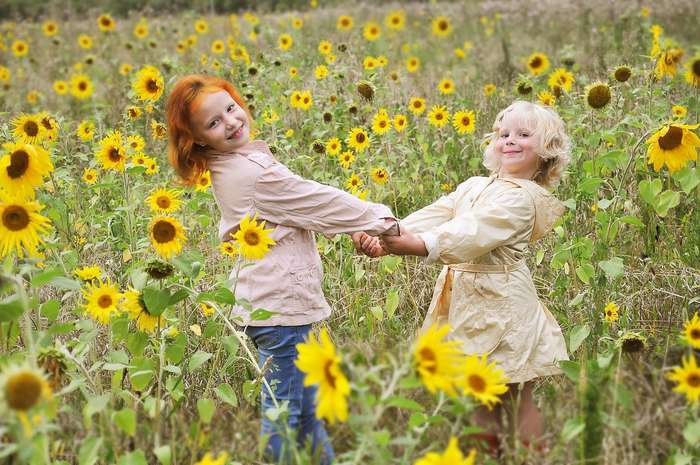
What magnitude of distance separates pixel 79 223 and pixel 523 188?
77.9 inches

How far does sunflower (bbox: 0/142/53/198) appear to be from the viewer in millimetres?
2086

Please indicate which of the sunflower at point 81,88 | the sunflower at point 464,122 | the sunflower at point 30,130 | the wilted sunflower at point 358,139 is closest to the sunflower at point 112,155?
the sunflower at point 30,130

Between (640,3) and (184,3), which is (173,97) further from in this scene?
(184,3)

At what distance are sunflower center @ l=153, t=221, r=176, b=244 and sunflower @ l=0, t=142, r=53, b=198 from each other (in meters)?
0.36

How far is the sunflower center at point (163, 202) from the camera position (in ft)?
8.18

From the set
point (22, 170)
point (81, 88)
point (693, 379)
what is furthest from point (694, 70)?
point (81, 88)

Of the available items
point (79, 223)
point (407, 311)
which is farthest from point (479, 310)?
point (79, 223)

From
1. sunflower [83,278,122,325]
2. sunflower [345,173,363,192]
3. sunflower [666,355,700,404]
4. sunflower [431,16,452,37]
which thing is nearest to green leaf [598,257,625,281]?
sunflower [666,355,700,404]

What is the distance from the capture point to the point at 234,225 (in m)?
2.29

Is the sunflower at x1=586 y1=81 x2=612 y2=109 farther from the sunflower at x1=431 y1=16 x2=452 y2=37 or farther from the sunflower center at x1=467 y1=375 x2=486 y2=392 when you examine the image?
the sunflower at x1=431 y1=16 x2=452 y2=37

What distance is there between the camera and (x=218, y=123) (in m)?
2.29

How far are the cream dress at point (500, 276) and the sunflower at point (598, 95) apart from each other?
82 cm

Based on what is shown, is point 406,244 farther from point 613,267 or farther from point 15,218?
point 15,218

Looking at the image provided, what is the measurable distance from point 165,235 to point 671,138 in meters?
1.59
